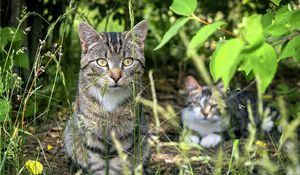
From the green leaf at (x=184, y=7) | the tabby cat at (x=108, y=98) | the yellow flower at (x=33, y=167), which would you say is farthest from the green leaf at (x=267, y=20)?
the yellow flower at (x=33, y=167)

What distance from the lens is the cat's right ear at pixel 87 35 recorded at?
11.3 ft

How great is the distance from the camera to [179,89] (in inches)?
Result: 233

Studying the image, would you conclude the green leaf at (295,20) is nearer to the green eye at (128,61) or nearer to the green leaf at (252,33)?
the green leaf at (252,33)

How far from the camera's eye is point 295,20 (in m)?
2.04

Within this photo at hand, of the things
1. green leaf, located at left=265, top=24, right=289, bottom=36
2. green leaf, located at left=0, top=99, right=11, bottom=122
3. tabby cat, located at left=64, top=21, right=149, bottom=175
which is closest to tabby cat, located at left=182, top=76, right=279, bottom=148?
tabby cat, located at left=64, top=21, right=149, bottom=175

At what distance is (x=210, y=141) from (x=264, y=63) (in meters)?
3.03

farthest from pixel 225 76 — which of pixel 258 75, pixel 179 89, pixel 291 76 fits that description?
pixel 291 76

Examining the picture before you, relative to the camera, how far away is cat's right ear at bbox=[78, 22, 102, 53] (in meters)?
3.45

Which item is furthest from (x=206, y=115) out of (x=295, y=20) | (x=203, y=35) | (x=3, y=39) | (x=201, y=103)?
(x=203, y=35)

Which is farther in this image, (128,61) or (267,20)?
(128,61)

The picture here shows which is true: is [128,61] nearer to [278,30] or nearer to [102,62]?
[102,62]

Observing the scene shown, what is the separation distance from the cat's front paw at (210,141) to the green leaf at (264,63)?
2.98 meters

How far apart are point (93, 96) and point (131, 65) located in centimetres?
29

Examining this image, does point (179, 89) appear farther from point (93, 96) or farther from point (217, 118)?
point (93, 96)
